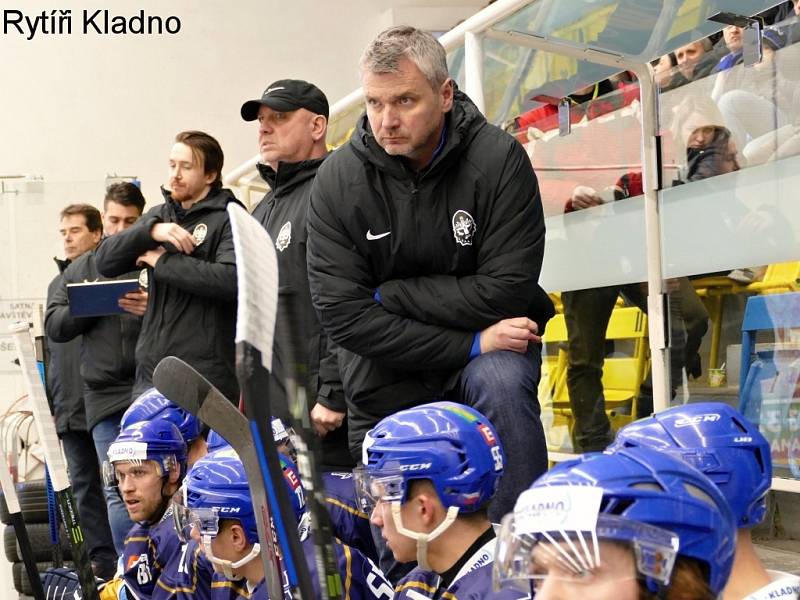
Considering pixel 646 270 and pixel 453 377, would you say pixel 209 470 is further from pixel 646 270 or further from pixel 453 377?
pixel 646 270

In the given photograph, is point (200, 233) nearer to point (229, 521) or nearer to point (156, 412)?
point (156, 412)

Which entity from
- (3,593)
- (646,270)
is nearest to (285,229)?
(646,270)

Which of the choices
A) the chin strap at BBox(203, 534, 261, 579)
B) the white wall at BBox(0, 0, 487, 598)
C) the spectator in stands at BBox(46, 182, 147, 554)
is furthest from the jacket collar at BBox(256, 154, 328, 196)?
the white wall at BBox(0, 0, 487, 598)

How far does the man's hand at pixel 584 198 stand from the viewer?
3.75 meters

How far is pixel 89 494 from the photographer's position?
5066mm

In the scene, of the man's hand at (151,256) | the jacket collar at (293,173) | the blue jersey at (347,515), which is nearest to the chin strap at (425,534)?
the blue jersey at (347,515)

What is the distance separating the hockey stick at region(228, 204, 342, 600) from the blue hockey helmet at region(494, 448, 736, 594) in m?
0.20

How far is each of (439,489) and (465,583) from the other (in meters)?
0.16

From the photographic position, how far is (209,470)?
284 cm

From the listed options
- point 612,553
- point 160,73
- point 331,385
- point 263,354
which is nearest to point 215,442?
point 331,385

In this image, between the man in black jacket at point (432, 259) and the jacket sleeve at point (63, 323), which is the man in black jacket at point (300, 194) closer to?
the man in black jacket at point (432, 259)

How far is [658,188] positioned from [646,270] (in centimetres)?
23

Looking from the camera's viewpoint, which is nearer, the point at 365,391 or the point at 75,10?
the point at 365,391

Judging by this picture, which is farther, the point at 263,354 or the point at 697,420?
→ the point at 697,420
